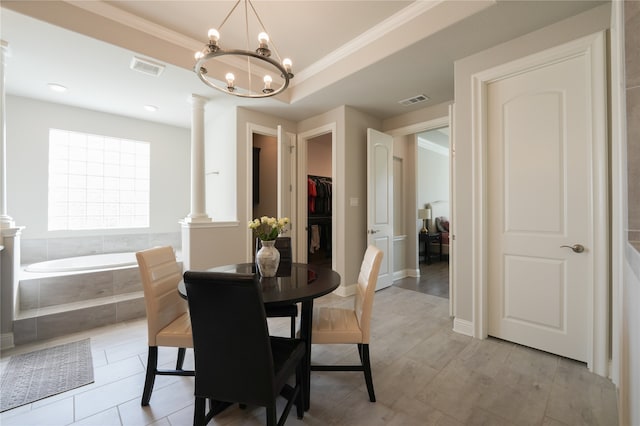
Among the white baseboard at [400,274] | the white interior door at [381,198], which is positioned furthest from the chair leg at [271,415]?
the white baseboard at [400,274]

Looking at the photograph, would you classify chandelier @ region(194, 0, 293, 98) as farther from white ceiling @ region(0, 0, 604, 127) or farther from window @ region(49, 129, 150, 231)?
window @ region(49, 129, 150, 231)

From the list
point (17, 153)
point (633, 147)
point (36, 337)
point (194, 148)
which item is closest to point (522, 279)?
point (633, 147)

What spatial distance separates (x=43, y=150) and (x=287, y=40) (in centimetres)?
364

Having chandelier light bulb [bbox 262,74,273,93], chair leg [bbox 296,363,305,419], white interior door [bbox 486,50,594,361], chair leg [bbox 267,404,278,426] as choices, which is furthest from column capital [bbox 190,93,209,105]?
chair leg [bbox 267,404,278,426]

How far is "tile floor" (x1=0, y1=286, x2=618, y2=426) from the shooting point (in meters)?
1.49

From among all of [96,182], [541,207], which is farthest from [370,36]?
[96,182]

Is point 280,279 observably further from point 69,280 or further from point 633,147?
point 69,280

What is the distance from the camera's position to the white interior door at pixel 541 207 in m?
2.01

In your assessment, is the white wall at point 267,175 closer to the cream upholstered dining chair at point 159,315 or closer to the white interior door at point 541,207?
the cream upholstered dining chair at point 159,315

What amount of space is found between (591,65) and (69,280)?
4.92 meters

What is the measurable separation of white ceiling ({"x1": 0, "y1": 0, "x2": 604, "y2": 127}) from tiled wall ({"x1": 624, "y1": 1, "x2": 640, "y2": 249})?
0.89 meters

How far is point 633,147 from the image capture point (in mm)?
1229

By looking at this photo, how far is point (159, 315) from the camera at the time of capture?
163 centimetres

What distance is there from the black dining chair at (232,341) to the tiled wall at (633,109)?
1.69 meters
